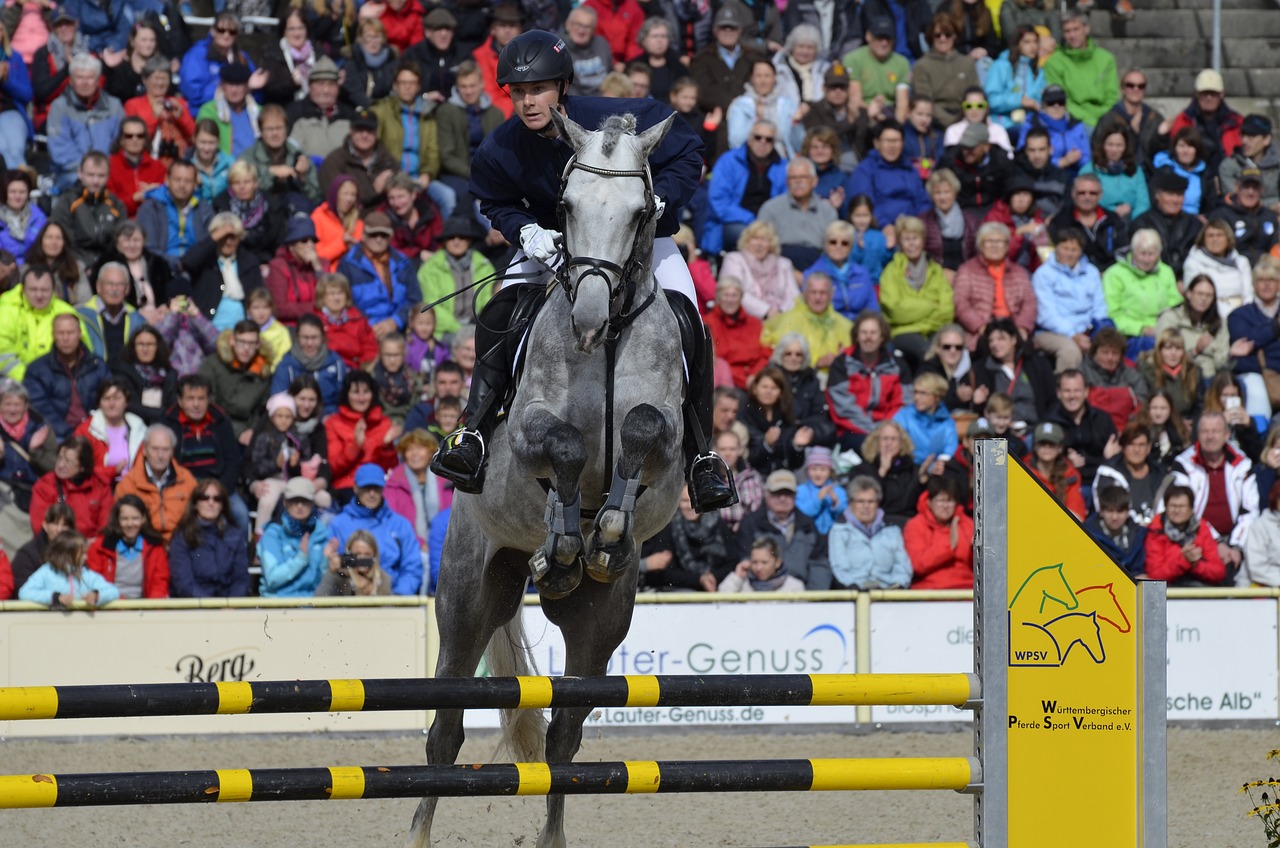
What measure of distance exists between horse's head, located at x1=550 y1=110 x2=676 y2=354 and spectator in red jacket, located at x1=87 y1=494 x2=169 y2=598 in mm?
5881

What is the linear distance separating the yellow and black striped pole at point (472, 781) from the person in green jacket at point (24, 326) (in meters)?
7.41

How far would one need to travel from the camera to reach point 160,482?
38.0 feet

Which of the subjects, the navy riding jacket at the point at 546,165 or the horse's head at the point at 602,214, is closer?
the horse's head at the point at 602,214

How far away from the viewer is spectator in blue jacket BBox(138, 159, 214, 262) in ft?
44.0

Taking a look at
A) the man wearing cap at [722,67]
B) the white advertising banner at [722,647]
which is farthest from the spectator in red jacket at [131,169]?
the white advertising banner at [722,647]

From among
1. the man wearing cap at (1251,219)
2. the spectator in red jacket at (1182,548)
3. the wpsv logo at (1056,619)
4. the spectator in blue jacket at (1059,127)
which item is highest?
the spectator in blue jacket at (1059,127)

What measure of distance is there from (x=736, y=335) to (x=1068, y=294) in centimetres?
278

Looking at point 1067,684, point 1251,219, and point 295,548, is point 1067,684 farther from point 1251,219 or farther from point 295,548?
point 1251,219

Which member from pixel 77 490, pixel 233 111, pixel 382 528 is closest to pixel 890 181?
pixel 233 111

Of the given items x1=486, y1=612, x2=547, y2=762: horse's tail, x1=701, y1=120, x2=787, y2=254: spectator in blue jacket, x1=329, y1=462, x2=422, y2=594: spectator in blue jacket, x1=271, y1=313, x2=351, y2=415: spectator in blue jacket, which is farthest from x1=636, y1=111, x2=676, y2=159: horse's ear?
x1=701, y1=120, x2=787, y2=254: spectator in blue jacket

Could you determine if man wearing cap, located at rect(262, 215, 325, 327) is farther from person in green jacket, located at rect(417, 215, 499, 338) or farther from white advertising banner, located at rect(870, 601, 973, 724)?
white advertising banner, located at rect(870, 601, 973, 724)

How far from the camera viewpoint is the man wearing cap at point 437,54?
15.0 meters

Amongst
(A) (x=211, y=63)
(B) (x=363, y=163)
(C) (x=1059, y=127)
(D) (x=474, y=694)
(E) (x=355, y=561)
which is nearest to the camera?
(D) (x=474, y=694)

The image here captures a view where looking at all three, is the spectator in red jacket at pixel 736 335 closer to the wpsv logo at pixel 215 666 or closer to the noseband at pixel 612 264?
the wpsv logo at pixel 215 666
